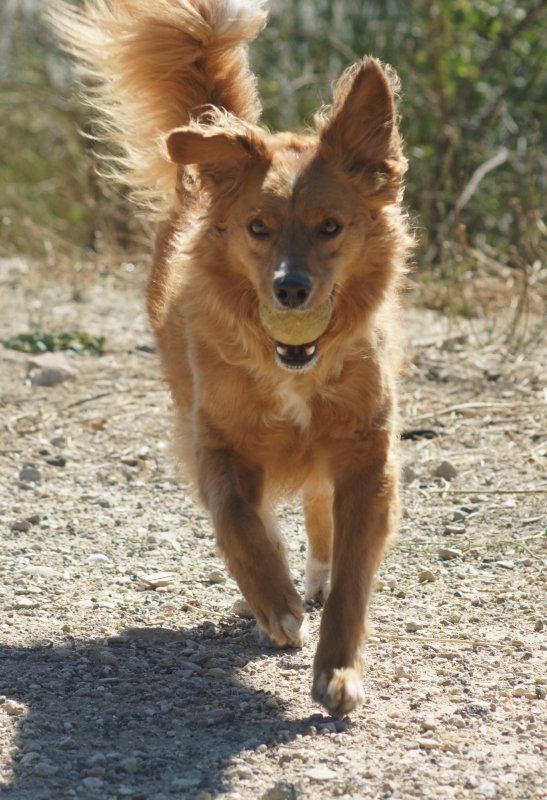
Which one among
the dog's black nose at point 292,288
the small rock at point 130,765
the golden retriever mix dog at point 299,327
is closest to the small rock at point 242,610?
the golden retriever mix dog at point 299,327

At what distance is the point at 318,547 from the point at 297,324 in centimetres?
120

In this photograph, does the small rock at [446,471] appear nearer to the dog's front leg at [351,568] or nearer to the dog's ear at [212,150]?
the dog's front leg at [351,568]

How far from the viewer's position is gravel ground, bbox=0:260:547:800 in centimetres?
346

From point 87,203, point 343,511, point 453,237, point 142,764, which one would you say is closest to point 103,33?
point 343,511

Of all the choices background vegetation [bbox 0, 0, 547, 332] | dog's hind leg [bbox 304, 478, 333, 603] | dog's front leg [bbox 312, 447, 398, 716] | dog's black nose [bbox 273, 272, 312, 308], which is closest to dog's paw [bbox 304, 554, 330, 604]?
dog's hind leg [bbox 304, 478, 333, 603]

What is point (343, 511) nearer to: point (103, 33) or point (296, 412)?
point (296, 412)

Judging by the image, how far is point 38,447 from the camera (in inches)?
273

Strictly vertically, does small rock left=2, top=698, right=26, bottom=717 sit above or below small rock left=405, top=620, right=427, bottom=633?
above

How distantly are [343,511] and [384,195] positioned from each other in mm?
1198

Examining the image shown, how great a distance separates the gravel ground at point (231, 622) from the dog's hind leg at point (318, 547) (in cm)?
16

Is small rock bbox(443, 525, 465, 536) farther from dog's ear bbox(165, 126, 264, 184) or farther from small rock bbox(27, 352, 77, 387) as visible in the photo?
small rock bbox(27, 352, 77, 387)

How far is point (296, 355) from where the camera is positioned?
4391 mm

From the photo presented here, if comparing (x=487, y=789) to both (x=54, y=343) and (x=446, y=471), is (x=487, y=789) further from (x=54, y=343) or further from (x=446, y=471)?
(x=54, y=343)

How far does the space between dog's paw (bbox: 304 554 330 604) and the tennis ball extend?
1194 mm
